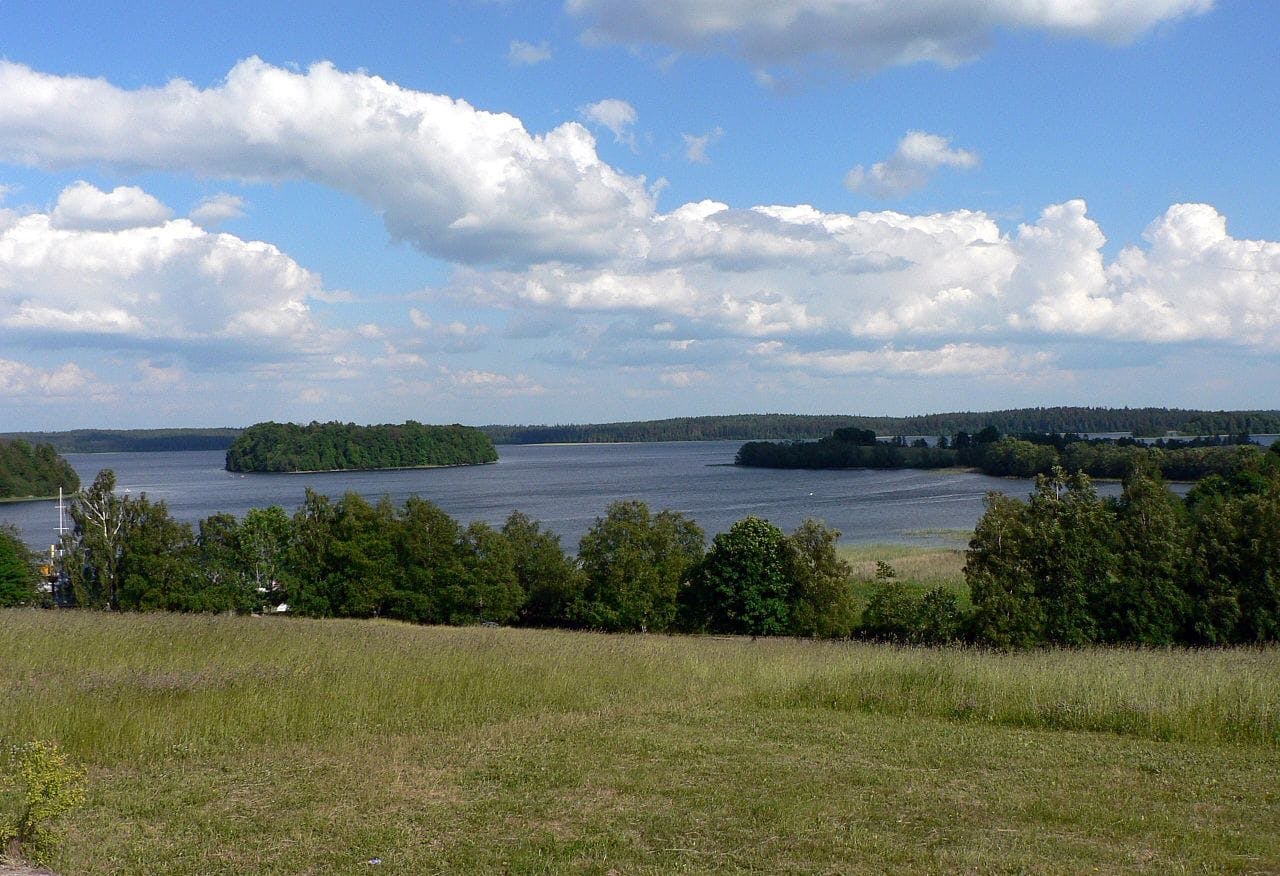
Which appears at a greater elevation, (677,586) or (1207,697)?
(1207,697)

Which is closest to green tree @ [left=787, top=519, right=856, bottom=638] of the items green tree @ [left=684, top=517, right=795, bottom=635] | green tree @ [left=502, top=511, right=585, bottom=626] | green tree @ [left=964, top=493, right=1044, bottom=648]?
green tree @ [left=684, top=517, right=795, bottom=635]

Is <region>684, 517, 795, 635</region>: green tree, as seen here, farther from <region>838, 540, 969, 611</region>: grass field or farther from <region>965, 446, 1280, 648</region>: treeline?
<region>965, 446, 1280, 648</region>: treeline

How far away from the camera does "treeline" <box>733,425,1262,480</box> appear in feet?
419

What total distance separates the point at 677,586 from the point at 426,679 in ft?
75.0

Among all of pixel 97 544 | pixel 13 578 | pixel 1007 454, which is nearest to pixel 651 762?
pixel 97 544

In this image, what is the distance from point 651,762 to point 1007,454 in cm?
15488

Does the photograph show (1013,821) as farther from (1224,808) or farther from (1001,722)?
(1001,722)

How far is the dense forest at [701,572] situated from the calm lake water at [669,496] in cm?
2581

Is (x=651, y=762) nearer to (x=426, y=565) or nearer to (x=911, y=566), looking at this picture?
(x=426, y=565)

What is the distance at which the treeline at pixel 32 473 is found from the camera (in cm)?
13712

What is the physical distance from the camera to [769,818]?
8.16 meters

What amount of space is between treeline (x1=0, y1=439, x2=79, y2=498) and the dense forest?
111 meters

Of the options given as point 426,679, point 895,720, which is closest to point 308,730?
point 426,679

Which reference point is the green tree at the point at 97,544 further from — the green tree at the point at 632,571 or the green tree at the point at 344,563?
the green tree at the point at 632,571
